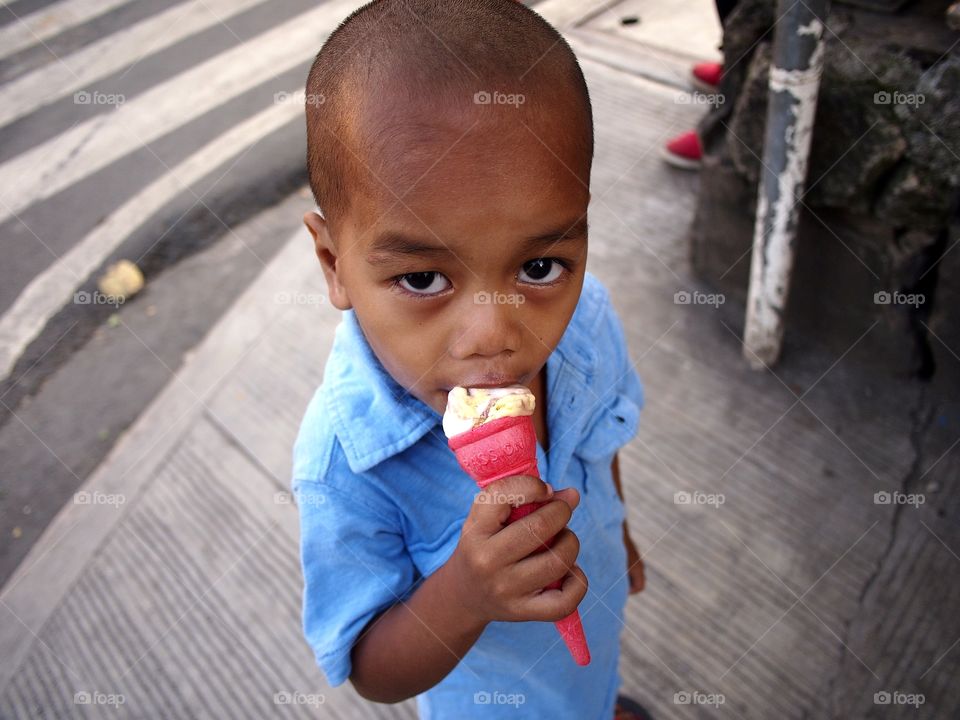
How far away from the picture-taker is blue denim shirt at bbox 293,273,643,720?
1.27 m

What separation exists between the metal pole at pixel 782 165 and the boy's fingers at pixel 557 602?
2009 millimetres

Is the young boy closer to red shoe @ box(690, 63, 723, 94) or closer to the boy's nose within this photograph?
the boy's nose

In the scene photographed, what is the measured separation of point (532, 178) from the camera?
104 cm

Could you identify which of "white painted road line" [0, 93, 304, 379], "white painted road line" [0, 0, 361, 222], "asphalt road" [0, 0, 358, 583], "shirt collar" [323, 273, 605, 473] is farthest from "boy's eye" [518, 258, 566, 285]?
"white painted road line" [0, 0, 361, 222]

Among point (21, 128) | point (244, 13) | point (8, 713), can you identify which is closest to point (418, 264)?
point (8, 713)

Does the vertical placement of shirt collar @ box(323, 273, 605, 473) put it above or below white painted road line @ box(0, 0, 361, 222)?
above

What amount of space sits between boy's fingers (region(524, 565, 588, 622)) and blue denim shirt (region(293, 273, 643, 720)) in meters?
0.26

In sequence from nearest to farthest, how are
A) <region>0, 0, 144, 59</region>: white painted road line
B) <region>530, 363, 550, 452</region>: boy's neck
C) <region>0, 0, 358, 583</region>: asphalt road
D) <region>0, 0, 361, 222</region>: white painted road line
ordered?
<region>530, 363, 550, 452</region>: boy's neck → <region>0, 0, 358, 583</region>: asphalt road → <region>0, 0, 361, 222</region>: white painted road line → <region>0, 0, 144, 59</region>: white painted road line

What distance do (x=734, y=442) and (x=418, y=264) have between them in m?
2.23

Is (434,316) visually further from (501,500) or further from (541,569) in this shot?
(541,569)

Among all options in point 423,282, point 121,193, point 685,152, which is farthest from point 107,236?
point 423,282

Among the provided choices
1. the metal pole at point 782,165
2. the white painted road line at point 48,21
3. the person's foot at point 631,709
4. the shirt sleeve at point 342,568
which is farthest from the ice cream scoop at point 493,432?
the white painted road line at point 48,21

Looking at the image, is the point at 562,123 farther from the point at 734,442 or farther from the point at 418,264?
the point at 734,442

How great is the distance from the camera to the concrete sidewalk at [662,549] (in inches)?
96.6
